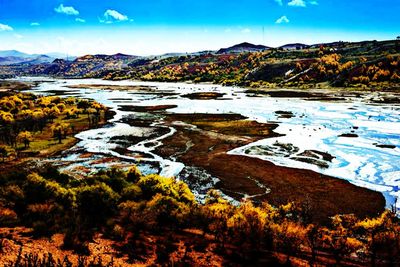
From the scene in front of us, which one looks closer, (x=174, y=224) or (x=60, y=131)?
(x=174, y=224)

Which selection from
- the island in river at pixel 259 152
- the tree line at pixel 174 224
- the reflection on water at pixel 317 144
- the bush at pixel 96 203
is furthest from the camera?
the reflection on water at pixel 317 144

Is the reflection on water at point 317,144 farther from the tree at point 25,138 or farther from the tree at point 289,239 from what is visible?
the tree at point 289,239

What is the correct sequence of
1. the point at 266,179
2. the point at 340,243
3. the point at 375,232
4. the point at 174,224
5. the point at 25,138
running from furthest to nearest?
1. the point at 25,138
2. the point at 266,179
3. the point at 174,224
4. the point at 375,232
5. the point at 340,243

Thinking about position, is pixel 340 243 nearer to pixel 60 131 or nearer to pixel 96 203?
pixel 96 203

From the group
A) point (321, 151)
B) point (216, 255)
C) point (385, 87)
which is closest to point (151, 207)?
point (216, 255)

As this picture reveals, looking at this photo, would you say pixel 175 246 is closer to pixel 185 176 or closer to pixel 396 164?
pixel 185 176

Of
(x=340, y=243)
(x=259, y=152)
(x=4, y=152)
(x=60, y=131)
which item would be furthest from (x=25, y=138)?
(x=340, y=243)

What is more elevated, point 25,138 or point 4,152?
point 25,138

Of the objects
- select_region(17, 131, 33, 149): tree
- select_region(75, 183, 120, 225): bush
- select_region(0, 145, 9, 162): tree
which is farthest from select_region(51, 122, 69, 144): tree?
select_region(75, 183, 120, 225): bush

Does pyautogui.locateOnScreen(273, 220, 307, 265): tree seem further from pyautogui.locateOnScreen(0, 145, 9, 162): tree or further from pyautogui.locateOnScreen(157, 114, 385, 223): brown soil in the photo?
pyautogui.locateOnScreen(0, 145, 9, 162): tree

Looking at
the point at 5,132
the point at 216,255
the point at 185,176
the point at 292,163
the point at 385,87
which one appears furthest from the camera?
the point at 385,87

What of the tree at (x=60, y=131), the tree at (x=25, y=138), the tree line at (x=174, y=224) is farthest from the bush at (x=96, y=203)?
the tree at (x=60, y=131)
